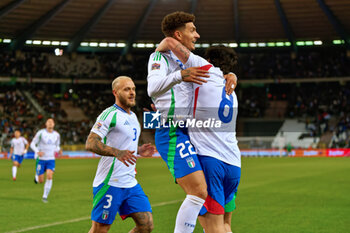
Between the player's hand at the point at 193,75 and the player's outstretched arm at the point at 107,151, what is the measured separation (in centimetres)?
126

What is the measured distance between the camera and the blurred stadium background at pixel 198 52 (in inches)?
1740

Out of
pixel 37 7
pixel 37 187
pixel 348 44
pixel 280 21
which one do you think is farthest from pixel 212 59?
pixel 348 44

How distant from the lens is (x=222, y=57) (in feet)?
16.6

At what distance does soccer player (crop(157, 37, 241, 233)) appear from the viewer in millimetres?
4754

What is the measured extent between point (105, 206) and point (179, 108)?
172 centimetres

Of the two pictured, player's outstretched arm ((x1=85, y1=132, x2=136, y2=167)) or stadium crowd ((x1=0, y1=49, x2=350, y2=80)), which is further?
stadium crowd ((x1=0, y1=49, x2=350, y2=80))

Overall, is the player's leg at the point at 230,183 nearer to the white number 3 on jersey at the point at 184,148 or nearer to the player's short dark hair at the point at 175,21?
the white number 3 on jersey at the point at 184,148

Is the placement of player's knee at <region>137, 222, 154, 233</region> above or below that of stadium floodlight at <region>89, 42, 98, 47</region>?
below

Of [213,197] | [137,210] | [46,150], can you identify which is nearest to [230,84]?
[213,197]

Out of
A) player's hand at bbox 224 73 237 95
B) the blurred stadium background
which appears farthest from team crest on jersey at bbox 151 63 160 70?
the blurred stadium background

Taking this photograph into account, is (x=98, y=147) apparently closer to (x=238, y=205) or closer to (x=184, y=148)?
(x=184, y=148)

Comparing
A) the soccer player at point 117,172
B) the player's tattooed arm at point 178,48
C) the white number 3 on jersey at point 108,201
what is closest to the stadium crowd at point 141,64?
the soccer player at point 117,172

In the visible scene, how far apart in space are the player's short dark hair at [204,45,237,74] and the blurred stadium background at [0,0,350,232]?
34.8 m

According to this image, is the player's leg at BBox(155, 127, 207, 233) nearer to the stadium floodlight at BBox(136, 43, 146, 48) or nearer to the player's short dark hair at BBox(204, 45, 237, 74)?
the player's short dark hair at BBox(204, 45, 237, 74)
